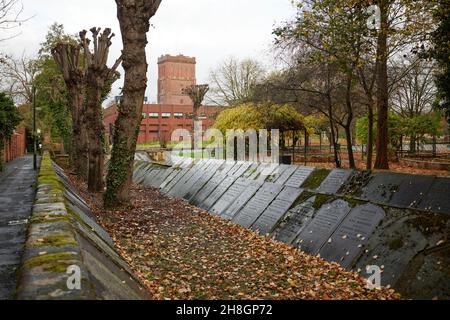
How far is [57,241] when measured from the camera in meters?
4.59

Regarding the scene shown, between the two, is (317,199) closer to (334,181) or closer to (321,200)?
(321,200)

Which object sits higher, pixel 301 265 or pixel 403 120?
pixel 403 120

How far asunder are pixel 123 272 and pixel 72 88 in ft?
54.8

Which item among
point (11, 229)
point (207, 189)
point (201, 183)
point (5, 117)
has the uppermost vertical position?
point (5, 117)

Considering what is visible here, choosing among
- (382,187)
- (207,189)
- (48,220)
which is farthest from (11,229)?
(382,187)

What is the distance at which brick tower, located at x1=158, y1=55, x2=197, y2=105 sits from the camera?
9831cm

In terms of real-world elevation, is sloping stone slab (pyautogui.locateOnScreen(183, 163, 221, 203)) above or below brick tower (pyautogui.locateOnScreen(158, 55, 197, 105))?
below

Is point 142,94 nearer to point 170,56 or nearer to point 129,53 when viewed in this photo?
point 129,53

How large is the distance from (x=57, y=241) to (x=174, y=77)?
98.7 metres

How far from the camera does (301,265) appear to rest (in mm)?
6625

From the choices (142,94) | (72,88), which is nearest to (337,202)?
(142,94)

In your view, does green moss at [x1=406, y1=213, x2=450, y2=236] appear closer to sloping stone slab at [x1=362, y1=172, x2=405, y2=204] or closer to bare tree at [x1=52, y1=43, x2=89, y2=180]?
sloping stone slab at [x1=362, y1=172, x2=405, y2=204]

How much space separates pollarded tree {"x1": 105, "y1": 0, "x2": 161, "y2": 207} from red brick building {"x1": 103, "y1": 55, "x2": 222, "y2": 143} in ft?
194

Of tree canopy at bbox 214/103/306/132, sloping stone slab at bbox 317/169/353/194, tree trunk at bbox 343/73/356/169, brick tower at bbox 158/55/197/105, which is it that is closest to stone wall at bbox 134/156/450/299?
sloping stone slab at bbox 317/169/353/194
